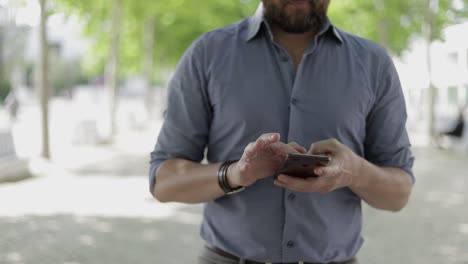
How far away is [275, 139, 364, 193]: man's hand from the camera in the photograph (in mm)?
1839

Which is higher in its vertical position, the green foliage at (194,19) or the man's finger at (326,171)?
the man's finger at (326,171)

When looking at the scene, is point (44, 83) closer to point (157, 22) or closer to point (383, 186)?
point (383, 186)

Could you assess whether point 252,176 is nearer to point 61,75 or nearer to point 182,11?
point 182,11

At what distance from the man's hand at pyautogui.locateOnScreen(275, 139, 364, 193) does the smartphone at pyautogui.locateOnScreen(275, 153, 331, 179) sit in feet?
0.05

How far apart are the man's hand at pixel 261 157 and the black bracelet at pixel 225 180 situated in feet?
0.33

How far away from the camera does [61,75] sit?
8188cm

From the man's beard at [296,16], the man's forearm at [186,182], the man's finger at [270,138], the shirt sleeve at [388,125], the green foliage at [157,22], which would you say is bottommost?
the green foliage at [157,22]

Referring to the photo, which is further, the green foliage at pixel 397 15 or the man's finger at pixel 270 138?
the green foliage at pixel 397 15

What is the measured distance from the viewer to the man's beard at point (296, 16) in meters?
2.29

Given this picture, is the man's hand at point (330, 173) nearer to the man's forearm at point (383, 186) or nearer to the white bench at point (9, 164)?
the man's forearm at point (383, 186)

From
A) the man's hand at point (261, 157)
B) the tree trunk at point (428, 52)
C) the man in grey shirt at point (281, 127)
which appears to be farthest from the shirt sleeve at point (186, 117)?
the tree trunk at point (428, 52)

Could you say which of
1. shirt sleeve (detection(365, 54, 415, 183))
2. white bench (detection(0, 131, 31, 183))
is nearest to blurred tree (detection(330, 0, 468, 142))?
white bench (detection(0, 131, 31, 183))

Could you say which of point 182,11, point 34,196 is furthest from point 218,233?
point 182,11

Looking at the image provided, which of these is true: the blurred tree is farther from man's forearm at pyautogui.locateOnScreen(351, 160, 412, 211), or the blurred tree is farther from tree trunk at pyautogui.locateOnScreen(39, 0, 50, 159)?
man's forearm at pyautogui.locateOnScreen(351, 160, 412, 211)
